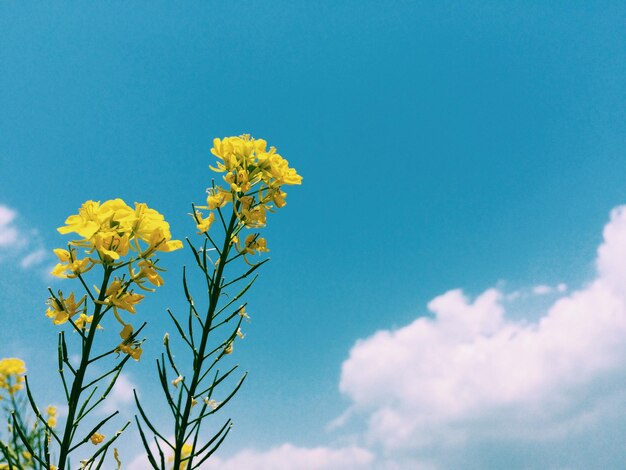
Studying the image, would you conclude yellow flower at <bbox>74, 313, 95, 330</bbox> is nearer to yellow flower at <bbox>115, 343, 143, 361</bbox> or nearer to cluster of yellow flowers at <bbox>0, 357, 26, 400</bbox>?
yellow flower at <bbox>115, 343, 143, 361</bbox>

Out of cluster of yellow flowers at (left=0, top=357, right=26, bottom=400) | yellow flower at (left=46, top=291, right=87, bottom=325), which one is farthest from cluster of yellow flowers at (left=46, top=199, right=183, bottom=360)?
cluster of yellow flowers at (left=0, top=357, right=26, bottom=400)

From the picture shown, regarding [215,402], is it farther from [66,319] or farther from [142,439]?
[66,319]

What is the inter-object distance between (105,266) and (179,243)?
35 cm

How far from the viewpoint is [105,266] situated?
205 cm

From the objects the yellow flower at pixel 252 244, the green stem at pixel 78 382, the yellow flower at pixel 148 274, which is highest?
the yellow flower at pixel 252 244

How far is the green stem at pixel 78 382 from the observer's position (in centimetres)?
176

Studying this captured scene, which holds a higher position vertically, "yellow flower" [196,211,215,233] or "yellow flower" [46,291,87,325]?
"yellow flower" [196,211,215,233]

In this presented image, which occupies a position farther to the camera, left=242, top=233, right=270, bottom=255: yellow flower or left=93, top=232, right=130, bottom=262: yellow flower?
left=242, top=233, right=270, bottom=255: yellow flower

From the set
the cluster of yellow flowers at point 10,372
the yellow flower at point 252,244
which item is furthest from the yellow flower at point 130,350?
the cluster of yellow flowers at point 10,372

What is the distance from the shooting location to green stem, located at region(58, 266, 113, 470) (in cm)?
176

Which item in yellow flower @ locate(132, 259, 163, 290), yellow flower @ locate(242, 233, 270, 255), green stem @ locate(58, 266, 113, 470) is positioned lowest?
green stem @ locate(58, 266, 113, 470)

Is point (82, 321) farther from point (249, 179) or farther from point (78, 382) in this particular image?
point (249, 179)

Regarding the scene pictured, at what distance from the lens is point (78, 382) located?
1860 mm

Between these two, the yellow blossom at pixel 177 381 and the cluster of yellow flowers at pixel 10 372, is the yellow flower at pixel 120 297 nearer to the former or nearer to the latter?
the yellow blossom at pixel 177 381
